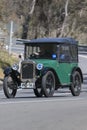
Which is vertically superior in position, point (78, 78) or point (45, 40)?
point (45, 40)

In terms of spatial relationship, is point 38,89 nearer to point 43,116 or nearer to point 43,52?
point 43,52

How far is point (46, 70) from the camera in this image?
22.1m

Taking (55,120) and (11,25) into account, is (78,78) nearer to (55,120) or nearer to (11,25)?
(55,120)

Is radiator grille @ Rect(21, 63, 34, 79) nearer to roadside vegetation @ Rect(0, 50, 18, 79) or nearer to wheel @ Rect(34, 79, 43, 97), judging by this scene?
wheel @ Rect(34, 79, 43, 97)

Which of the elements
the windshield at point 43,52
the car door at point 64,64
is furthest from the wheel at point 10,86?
the car door at point 64,64

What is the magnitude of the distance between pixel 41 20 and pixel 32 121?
6825 cm

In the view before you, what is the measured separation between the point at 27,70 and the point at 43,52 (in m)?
1.46

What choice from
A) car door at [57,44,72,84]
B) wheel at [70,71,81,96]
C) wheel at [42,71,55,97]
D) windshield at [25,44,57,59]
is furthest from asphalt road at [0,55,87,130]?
wheel at [70,71,81,96]

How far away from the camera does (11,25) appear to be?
1503 inches

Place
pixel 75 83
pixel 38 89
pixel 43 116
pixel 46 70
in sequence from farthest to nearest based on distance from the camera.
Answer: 1. pixel 75 83
2. pixel 38 89
3. pixel 46 70
4. pixel 43 116

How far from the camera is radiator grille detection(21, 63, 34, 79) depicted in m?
22.4

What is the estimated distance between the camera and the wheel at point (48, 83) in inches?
865

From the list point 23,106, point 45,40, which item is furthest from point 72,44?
point 23,106

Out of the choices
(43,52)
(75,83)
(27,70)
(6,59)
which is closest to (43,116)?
(27,70)
